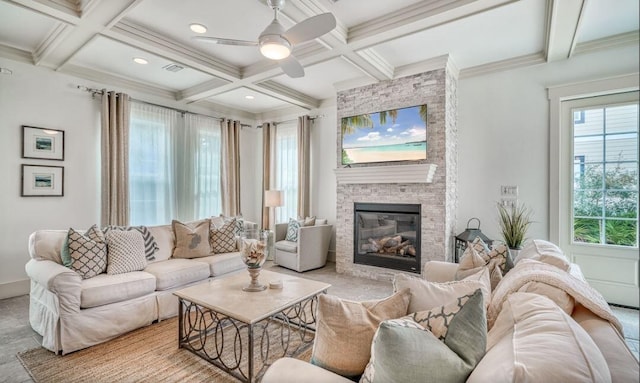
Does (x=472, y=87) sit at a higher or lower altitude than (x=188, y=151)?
higher

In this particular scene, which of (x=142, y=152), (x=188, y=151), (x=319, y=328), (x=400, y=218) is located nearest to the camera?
(x=319, y=328)

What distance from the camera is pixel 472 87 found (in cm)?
424

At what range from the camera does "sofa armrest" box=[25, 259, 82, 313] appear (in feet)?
8.00

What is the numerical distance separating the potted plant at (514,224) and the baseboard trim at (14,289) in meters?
5.52

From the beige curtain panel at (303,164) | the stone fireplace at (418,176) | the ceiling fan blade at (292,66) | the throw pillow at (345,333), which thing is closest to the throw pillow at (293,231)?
the beige curtain panel at (303,164)

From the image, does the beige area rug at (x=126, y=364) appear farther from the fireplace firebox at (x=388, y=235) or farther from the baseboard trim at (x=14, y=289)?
the fireplace firebox at (x=388, y=235)

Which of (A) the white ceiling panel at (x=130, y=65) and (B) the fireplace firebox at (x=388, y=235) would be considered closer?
(A) the white ceiling panel at (x=130, y=65)

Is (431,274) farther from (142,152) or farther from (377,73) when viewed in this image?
(142,152)

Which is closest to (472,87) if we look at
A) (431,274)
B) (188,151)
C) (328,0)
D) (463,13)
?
(463,13)

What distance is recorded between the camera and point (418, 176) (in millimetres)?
4062

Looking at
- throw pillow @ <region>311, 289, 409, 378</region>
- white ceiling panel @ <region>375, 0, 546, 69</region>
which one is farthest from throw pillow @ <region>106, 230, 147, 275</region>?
white ceiling panel @ <region>375, 0, 546, 69</region>

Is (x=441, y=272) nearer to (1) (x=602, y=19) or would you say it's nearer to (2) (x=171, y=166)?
(1) (x=602, y=19)

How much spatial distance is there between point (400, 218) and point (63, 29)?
14.2ft

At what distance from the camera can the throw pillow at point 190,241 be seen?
3770 mm
